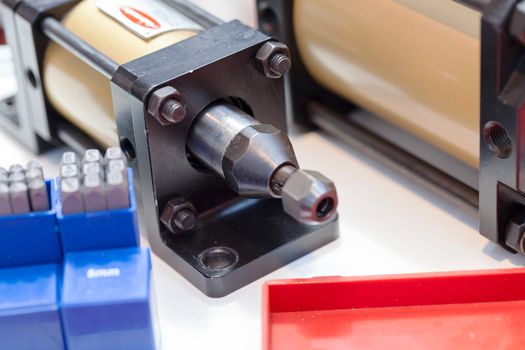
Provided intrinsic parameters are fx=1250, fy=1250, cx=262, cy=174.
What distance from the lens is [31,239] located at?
87 centimetres

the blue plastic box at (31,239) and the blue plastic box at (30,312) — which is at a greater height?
the blue plastic box at (31,239)

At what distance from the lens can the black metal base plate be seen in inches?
38.2

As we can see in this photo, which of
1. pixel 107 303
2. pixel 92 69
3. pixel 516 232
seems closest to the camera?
pixel 107 303

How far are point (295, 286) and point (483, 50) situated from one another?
218 millimetres

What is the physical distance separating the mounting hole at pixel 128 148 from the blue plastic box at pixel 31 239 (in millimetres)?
117

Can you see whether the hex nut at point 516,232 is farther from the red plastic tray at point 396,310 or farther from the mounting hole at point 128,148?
the mounting hole at point 128,148

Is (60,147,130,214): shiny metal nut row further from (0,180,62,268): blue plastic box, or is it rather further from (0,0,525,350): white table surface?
(0,0,525,350): white table surface

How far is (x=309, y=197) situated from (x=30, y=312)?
0.68 ft

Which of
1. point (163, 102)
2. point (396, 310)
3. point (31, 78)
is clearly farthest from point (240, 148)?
point (31, 78)

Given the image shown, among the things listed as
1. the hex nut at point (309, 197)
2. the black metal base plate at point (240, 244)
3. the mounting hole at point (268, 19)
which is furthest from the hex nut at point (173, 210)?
the mounting hole at point (268, 19)

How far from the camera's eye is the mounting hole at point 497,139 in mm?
902

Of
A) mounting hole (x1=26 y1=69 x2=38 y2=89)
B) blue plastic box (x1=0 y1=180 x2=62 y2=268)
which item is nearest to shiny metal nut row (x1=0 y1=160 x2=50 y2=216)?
blue plastic box (x1=0 y1=180 x2=62 y2=268)

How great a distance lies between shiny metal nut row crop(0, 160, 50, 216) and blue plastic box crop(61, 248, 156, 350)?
0.15 feet

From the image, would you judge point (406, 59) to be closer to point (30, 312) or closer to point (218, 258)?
point (218, 258)
